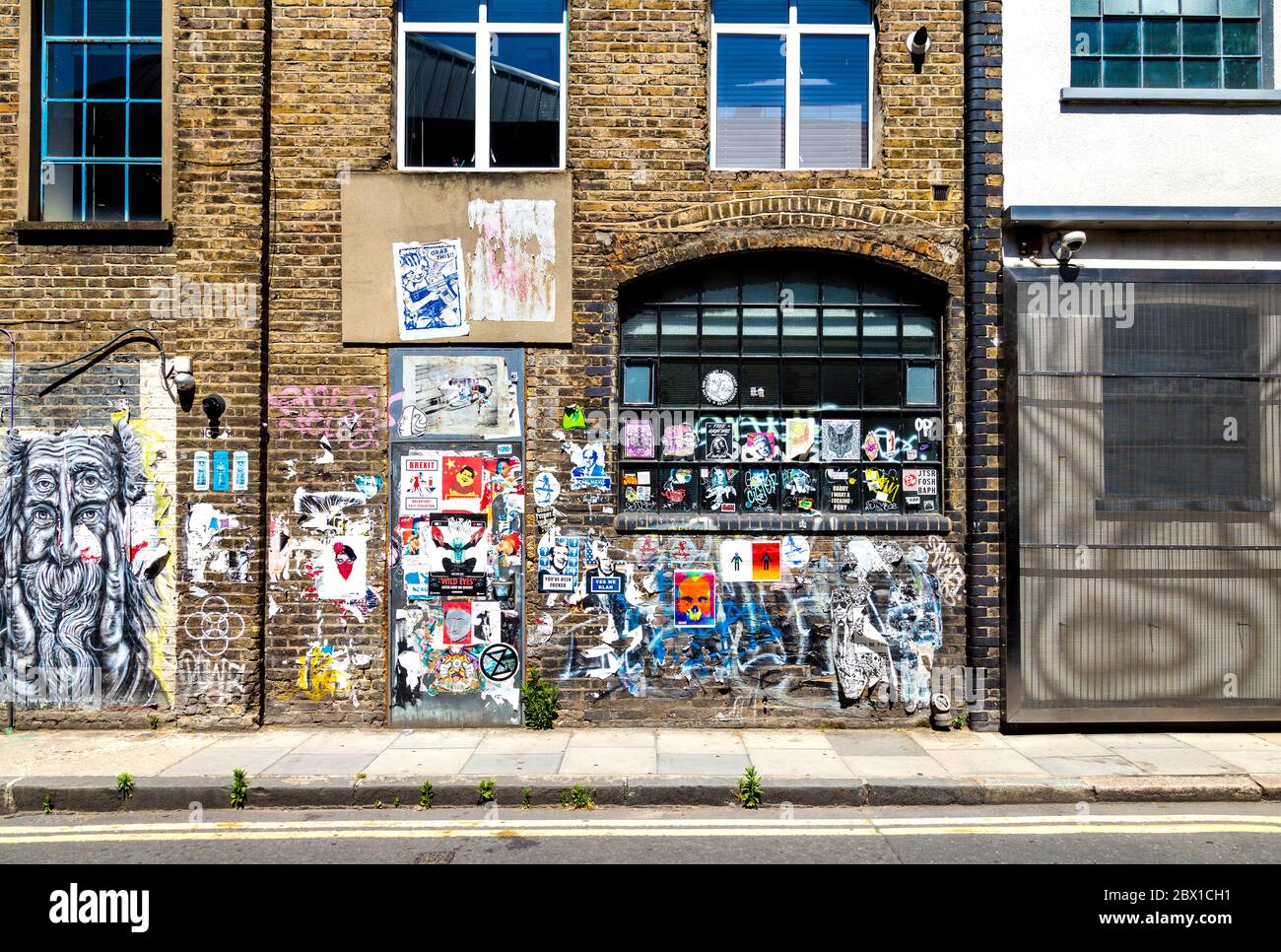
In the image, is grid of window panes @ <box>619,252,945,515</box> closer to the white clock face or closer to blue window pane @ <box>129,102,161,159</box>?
the white clock face

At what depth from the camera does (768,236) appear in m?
8.36

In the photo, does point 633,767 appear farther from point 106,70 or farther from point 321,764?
point 106,70

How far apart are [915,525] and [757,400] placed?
1.82 m

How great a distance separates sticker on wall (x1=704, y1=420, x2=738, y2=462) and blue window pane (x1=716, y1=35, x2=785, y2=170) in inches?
96.8

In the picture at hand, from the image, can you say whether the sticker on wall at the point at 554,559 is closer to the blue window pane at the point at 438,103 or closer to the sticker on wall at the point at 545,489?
the sticker on wall at the point at 545,489

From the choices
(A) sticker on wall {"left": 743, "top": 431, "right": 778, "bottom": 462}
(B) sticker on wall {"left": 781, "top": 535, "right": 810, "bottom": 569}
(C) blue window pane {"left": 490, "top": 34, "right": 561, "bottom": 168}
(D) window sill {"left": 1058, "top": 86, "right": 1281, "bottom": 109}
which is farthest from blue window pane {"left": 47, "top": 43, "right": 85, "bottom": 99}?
(D) window sill {"left": 1058, "top": 86, "right": 1281, "bottom": 109}

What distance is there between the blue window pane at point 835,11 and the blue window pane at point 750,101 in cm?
37

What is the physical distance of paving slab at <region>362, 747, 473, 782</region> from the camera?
6.87 meters

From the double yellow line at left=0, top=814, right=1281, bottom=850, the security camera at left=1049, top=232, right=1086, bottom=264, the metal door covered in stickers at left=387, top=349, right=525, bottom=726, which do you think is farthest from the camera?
the metal door covered in stickers at left=387, top=349, right=525, bottom=726

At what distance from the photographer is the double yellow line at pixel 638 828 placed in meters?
6.01

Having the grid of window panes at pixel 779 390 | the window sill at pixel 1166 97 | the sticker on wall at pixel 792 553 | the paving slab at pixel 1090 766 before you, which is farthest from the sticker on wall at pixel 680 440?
the window sill at pixel 1166 97

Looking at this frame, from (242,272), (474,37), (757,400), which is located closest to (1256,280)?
(757,400)

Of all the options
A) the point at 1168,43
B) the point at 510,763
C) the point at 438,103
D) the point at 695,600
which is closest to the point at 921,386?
the point at 695,600

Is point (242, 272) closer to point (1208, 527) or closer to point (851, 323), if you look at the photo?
point (851, 323)
